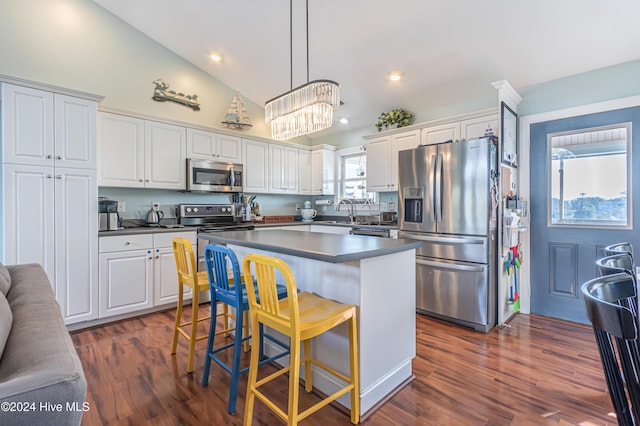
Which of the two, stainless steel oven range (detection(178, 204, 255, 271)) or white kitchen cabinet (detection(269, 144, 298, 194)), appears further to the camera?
white kitchen cabinet (detection(269, 144, 298, 194))

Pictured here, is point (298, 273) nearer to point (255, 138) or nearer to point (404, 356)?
point (404, 356)

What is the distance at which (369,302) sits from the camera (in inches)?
71.9

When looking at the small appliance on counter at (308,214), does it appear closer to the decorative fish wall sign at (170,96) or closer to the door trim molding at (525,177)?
the decorative fish wall sign at (170,96)

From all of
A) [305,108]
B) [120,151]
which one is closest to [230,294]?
[305,108]

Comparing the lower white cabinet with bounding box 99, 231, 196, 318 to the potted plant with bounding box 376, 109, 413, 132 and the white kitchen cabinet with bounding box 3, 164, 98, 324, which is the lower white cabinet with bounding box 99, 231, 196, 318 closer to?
the white kitchen cabinet with bounding box 3, 164, 98, 324

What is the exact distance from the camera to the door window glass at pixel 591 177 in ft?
9.59

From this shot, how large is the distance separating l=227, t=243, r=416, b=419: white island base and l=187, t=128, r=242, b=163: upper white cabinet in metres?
2.64

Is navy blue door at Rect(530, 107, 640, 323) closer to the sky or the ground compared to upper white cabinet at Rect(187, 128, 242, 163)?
closer to the ground

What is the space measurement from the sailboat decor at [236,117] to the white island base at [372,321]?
3.08 m

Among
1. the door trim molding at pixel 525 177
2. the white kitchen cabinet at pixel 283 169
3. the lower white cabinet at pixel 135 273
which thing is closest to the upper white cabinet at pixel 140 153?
the lower white cabinet at pixel 135 273

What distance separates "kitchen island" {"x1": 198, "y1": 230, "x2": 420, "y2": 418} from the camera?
1784 millimetres

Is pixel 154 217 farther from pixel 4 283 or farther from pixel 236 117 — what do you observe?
pixel 4 283

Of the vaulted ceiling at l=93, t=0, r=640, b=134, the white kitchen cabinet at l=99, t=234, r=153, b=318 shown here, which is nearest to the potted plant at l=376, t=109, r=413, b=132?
the vaulted ceiling at l=93, t=0, r=640, b=134

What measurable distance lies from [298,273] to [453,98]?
3.05 m
